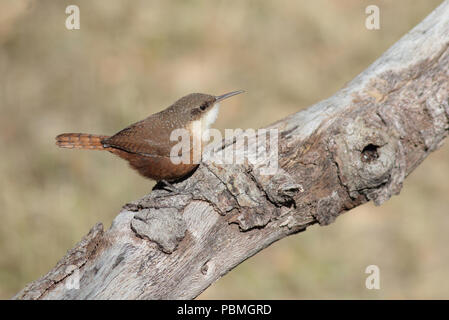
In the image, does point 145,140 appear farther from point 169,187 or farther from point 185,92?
point 185,92

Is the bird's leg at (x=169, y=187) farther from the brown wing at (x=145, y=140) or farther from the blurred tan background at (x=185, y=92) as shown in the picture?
the blurred tan background at (x=185, y=92)

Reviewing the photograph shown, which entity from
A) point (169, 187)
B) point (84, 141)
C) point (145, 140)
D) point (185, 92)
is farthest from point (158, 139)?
point (185, 92)

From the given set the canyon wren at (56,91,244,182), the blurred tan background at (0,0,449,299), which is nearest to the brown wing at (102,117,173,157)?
the canyon wren at (56,91,244,182)

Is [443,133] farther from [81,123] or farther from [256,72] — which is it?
[81,123]

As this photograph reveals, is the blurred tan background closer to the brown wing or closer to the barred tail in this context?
the barred tail

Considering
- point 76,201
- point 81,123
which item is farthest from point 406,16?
point 76,201

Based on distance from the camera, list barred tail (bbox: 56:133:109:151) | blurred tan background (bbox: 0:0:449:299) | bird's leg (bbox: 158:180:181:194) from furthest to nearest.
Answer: blurred tan background (bbox: 0:0:449:299) < barred tail (bbox: 56:133:109:151) < bird's leg (bbox: 158:180:181:194)

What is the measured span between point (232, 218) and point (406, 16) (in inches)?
181

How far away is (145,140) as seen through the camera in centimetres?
378

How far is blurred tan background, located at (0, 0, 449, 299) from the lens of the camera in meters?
5.73

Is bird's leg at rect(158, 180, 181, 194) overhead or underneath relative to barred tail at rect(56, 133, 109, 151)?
underneath

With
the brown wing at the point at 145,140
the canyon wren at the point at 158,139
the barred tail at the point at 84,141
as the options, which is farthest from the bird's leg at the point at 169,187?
the barred tail at the point at 84,141

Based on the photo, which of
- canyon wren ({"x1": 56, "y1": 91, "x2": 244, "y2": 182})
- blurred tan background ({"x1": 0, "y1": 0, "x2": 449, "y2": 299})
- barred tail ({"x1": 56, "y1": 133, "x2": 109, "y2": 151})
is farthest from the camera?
blurred tan background ({"x1": 0, "y1": 0, "x2": 449, "y2": 299})

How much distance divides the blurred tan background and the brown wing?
6.76 ft
